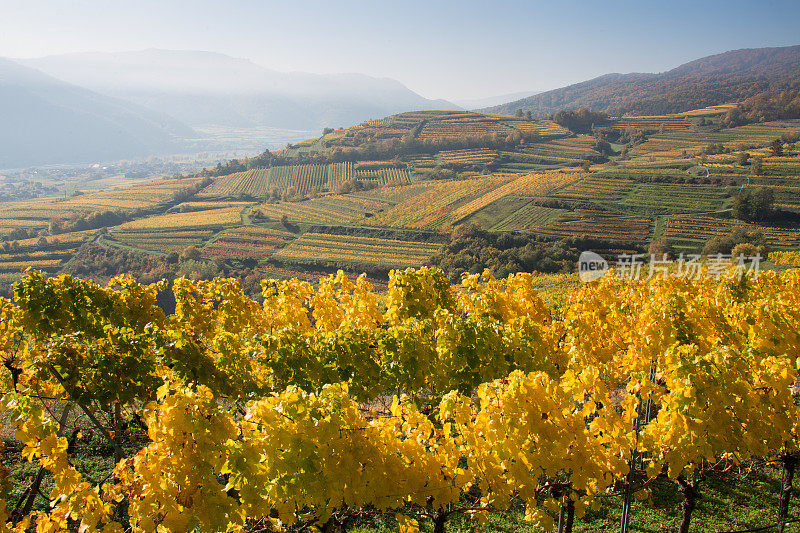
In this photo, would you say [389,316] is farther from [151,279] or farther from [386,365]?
[151,279]

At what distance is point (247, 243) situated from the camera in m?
71.7

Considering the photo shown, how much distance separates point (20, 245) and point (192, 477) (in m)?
86.4

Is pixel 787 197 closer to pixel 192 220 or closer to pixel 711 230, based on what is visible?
pixel 711 230

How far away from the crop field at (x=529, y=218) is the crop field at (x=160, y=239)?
50.5 m

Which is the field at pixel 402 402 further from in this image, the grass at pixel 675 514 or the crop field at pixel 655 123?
the crop field at pixel 655 123

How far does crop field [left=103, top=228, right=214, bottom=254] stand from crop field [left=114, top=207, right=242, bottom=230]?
2.11m

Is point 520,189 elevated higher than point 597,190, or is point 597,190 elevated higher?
point 520,189

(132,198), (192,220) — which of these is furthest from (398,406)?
(132,198)

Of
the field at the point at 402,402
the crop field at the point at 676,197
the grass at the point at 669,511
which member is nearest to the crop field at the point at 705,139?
the crop field at the point at 676,197

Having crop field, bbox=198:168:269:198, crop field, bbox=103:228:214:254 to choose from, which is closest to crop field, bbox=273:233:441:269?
crop field, bbox=103:228:214:254

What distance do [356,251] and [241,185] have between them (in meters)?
60.0

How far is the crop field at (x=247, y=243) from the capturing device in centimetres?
6731

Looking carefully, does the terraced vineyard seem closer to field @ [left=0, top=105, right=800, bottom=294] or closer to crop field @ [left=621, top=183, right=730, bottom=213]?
field @ [left=0, top=105, right=800, bottom=294]

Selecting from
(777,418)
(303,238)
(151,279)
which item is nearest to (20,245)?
(151,279)
